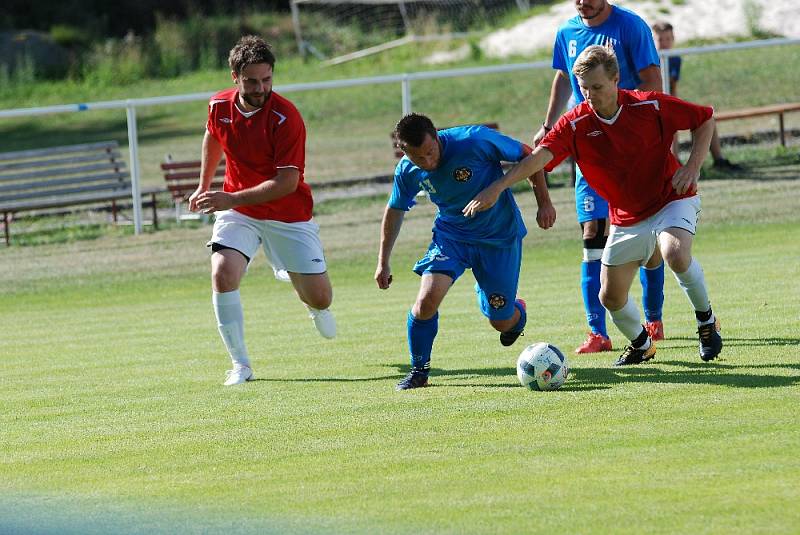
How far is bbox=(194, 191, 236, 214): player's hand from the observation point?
845 centimetres

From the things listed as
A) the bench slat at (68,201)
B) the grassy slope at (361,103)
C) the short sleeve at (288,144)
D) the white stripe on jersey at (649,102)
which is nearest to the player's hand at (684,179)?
the white stripe on jersey at (649,102)

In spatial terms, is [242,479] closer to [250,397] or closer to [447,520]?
[447,520]

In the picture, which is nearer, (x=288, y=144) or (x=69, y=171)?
(x=288, y=144)

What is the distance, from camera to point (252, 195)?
8.63 metres

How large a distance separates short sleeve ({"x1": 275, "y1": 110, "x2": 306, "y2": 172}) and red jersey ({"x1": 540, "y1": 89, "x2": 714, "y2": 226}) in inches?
69.1

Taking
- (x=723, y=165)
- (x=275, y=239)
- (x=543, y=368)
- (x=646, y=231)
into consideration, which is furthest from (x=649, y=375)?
(x=723, y=165)

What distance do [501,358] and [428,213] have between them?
916 cm

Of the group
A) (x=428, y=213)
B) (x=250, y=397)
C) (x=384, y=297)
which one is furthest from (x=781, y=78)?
(x=250, y=397)

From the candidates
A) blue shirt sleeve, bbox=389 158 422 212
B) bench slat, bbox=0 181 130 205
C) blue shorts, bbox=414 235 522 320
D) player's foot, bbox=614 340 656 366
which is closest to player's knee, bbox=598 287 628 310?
player's foot, bbox=614 340 656 366

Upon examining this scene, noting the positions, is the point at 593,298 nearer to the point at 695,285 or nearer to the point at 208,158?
the point at 695,285

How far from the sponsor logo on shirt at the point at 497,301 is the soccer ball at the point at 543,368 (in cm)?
88

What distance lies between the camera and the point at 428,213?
18.1 metres

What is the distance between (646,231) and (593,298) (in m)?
1.22

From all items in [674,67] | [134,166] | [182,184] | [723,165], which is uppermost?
[674,67]
